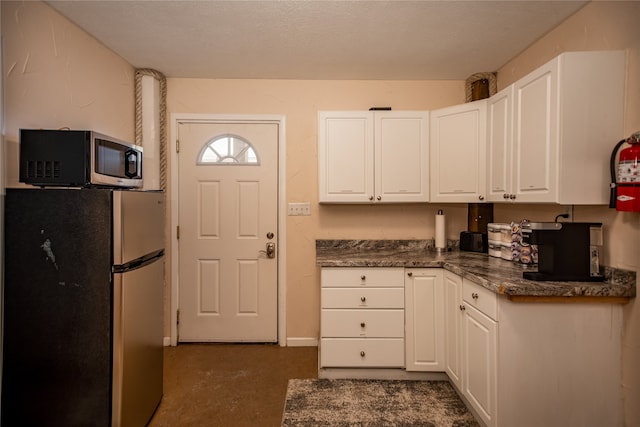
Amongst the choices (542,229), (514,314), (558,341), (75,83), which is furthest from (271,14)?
(558,341)

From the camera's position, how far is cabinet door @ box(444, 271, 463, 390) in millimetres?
2191

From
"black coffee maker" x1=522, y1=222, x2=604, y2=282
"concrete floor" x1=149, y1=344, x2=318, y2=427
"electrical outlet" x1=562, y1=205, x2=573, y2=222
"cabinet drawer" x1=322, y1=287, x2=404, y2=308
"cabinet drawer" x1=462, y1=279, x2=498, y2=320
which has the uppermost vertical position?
"electrical outlet" x1=562, y1=205, x2=573, y2=222

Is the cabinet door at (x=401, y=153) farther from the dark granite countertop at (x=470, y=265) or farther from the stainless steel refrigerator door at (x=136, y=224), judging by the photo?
the stainless steel refrigerator door at (x=136, y=224)

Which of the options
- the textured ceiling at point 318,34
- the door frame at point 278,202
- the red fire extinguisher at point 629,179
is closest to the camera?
the red fire extinguisher at point 629,179

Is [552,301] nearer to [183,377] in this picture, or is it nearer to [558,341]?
[558,341]

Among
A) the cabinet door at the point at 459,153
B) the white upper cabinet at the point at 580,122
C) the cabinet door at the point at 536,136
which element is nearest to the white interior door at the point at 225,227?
the cabinet door at the point at 459,153

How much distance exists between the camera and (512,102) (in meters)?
2.22

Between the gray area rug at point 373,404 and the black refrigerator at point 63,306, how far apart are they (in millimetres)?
1076

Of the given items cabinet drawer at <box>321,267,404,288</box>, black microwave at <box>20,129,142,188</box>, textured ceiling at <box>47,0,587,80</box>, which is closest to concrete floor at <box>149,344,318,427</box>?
cabinet drawer at <box>321,267,404,288</box>

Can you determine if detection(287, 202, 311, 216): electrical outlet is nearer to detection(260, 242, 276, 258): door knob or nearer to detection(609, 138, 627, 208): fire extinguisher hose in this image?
detection(260, 242, 276, 258): door knob

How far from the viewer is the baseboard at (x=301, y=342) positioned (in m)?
3.15

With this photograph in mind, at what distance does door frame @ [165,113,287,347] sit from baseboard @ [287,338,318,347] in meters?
0.05

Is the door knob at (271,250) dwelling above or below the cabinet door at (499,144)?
below

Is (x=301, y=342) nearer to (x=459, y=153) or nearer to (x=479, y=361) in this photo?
(x=479, y=361)
